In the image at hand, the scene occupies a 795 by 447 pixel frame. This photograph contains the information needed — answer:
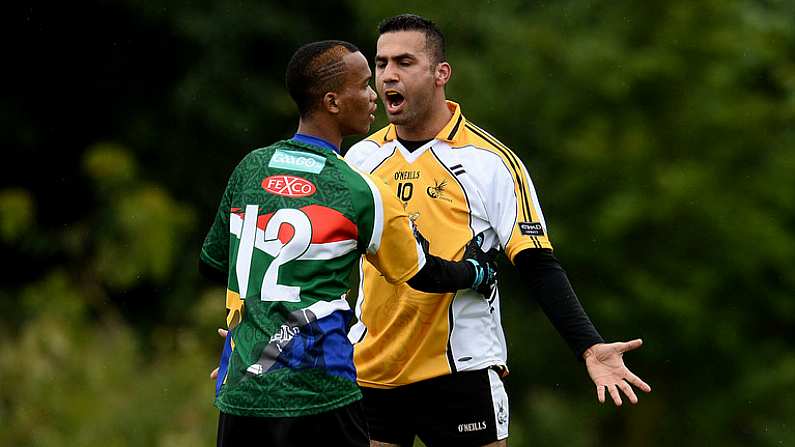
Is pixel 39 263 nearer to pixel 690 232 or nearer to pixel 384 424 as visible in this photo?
pixel 690 232

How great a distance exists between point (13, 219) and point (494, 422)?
37.4 feet

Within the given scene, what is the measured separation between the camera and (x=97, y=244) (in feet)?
51.8

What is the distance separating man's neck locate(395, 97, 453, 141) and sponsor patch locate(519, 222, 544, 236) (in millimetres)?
569

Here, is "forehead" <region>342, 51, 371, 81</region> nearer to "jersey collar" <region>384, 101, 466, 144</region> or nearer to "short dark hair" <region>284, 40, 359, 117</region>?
"short dark hair" <region>284, 40, 359, 117</region>

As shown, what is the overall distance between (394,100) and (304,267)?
136 centimetres

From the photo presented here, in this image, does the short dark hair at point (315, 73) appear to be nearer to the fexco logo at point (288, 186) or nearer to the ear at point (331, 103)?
the ear at point (331, 103)

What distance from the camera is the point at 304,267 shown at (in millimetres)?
4250

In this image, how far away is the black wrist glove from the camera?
5.05 meters

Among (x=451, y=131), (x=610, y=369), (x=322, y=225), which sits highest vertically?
(x=451, y=131)

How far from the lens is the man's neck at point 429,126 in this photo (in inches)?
215

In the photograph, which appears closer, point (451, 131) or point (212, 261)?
point (212, 261)

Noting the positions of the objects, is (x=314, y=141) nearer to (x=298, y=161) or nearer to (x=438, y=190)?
(x=298, y=161)

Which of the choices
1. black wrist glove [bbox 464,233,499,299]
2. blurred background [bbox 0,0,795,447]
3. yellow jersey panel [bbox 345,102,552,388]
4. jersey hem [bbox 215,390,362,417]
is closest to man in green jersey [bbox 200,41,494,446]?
jersey hem [bbox 215,390,362,417]

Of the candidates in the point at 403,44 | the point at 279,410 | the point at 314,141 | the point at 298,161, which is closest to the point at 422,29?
the point at 403,44
